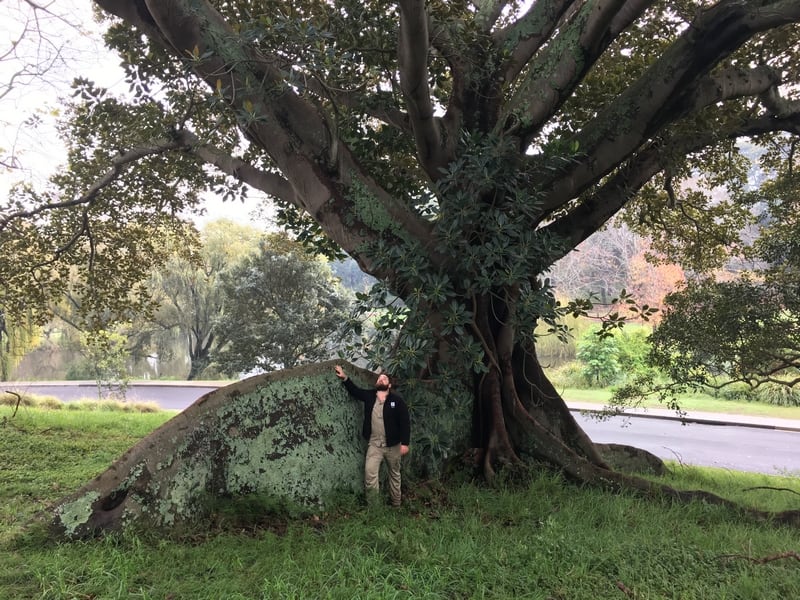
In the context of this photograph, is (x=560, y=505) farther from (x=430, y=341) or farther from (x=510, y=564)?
(x=430, y=341)

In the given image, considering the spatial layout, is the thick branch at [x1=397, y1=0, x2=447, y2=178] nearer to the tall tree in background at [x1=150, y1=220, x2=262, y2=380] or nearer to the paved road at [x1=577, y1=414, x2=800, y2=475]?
the paved road at [x1=577, y1=414, x2=800, y2=475]

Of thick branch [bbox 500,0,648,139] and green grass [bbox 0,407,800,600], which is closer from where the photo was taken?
green grass [bbox 0,407,800,600]

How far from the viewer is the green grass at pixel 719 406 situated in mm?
18281

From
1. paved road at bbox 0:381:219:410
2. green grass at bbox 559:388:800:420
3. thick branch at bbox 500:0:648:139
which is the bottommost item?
green grass at bbox 559:388:800:420

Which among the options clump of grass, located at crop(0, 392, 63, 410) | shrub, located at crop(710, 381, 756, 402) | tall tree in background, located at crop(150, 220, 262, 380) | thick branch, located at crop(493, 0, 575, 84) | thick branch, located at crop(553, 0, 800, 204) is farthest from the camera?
tall tree in background, located at crop(150, 220, 262, 380)

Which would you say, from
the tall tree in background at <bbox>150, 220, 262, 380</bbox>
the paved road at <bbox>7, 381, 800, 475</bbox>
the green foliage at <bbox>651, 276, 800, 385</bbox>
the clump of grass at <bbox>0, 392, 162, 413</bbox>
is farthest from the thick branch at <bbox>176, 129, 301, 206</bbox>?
the tall tree in background at <bbox>150, 220, 262, 380</bbox>

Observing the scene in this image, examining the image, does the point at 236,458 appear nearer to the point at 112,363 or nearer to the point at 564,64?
the point at 564,64

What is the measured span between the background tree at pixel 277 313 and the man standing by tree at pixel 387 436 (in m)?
11.8

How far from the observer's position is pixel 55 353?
117 ft

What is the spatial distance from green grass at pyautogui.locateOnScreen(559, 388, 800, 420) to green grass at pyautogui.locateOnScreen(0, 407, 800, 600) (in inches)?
485

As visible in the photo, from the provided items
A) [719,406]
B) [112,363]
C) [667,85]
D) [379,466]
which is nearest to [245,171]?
[379,466]

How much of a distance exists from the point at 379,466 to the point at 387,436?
33 cm

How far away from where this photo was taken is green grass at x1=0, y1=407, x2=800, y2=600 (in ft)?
10.8

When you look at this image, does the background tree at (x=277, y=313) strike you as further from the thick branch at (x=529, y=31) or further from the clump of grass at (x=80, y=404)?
the thick branch at (x=529, y=31)
